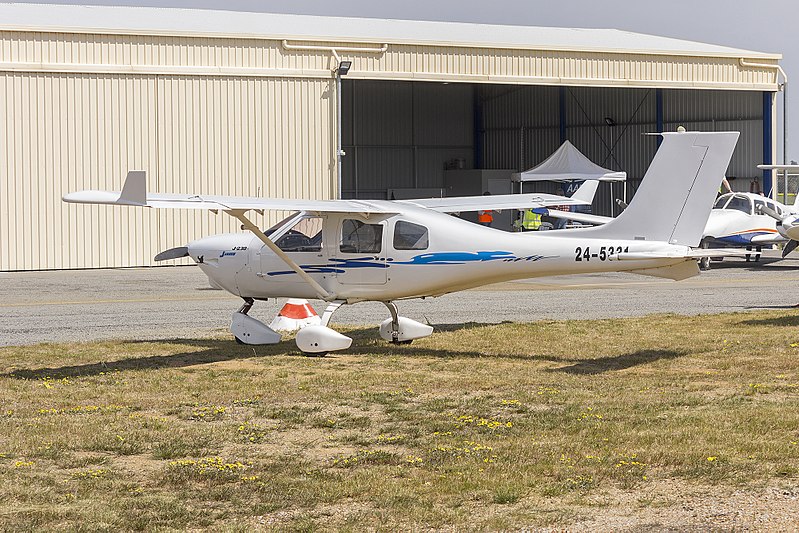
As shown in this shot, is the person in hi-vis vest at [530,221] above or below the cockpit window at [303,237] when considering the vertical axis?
above

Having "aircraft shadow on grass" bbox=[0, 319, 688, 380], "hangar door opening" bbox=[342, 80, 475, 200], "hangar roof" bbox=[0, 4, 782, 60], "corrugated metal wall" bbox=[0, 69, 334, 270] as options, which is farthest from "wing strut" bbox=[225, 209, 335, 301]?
"hangar door opening" bbox=[342, 80, 475, 200]

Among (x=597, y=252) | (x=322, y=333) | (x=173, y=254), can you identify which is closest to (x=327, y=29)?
(x=173, y=254)

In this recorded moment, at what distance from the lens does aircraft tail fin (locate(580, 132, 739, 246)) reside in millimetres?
12516

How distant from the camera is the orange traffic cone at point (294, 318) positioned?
16.3m

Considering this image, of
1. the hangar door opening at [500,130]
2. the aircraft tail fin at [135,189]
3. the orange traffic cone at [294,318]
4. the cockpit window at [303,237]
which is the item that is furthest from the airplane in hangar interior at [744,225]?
the aircraft tail fin at [135,189]

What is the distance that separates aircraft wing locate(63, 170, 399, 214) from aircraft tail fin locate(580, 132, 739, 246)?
3.06m

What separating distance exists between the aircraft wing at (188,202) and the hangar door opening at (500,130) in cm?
3419

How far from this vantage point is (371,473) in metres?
7.88

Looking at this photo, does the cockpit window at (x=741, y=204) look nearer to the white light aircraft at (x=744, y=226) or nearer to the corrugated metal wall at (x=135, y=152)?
the white light aircraft at (x=744, y=226)

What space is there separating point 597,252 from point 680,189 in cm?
116

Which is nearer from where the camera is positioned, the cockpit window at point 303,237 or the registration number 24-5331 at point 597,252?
the registration number 24-5331 at point 597,252

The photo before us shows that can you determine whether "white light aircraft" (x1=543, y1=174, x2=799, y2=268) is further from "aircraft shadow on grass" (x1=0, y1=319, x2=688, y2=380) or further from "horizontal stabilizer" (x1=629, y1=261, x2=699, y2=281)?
"horizontal stabilizer" (x1=629, y1=261, x2=699, y2=281)

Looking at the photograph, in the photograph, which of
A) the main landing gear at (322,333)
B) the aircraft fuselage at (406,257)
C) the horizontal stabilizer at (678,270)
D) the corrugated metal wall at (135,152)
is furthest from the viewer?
the corrugated metal wall at (135,152)

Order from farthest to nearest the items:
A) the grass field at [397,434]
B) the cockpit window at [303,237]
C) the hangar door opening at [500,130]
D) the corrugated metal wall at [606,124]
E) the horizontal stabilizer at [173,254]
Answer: the hangar door opening at [500,130] < the corrugated metal wall at [606,124] < the horizontal stabilizer at [173,254] < the cockpit window at [303,237] < the grass field at [397,434]
